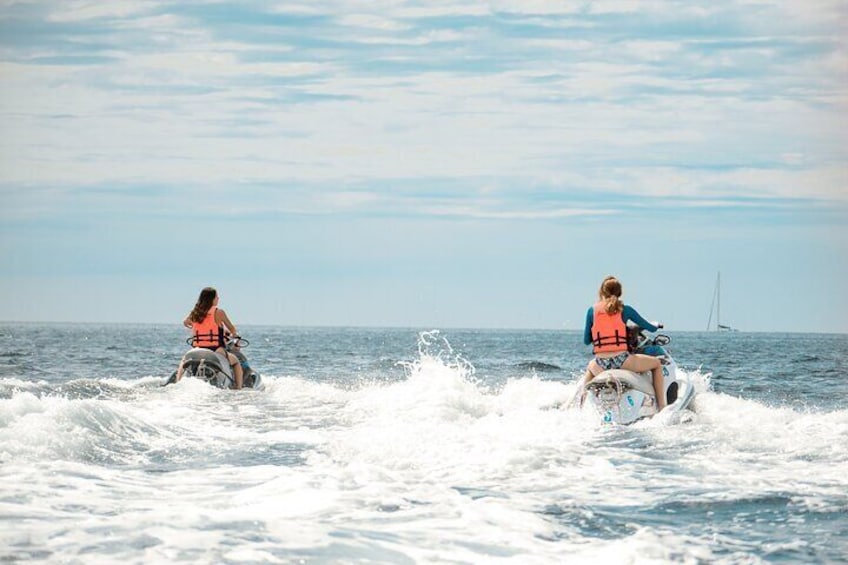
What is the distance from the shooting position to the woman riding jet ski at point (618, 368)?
14.4 metres

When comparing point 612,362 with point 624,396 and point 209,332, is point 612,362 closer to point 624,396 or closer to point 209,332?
point 624,396

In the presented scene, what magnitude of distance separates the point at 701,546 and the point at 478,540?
5.05 ft

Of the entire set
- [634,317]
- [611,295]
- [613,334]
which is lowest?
[613,334]

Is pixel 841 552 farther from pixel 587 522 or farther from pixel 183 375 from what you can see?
pixel 183 375

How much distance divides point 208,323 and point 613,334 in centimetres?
874

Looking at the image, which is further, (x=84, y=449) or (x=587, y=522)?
(x=84, y=449)

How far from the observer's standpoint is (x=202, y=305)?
2041 centimetres

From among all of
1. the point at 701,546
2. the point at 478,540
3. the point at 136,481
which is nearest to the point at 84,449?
the point at 136,481

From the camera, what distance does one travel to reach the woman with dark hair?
804 inches

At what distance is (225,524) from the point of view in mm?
7660

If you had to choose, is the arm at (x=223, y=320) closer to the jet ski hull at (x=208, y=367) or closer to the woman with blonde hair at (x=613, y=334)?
the jet ski hull at (x=208, y=367)

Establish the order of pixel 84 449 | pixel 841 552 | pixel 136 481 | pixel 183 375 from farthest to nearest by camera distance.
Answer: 1. pixel 183 375
2. pixel 84 449
3. pixel 136 481
4. pixel 841 552

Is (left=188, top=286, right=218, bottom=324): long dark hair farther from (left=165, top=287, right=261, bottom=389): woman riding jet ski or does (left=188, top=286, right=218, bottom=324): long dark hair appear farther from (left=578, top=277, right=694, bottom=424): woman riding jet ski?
(left=578, top=277, right=694, bottom=424): woman riding jet ski

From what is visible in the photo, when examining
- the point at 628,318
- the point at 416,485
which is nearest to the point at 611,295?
the point at 628,318
